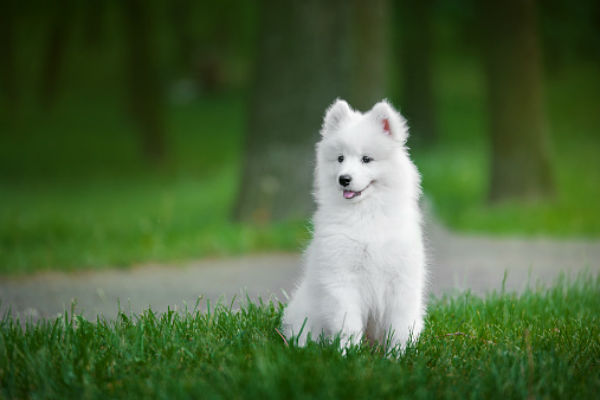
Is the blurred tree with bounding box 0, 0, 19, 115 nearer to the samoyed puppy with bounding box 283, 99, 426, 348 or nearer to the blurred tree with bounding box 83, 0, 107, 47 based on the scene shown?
the blurred tree with bounding box 83, 0, 107, 47

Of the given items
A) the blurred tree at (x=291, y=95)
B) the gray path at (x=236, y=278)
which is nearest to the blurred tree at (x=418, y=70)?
the blurred tree at (x=291, y=95)

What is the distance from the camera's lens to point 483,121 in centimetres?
2884

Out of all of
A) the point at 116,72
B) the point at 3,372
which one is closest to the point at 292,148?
the point at 3,372

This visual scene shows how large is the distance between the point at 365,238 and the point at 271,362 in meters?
0.82

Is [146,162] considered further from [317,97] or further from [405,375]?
[405,375]

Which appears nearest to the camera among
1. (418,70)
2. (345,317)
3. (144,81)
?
(345,317)

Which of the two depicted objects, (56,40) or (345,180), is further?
(56,40)

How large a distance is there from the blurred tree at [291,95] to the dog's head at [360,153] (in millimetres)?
6372

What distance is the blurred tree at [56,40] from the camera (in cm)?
2133

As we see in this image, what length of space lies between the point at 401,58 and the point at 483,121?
680 cm

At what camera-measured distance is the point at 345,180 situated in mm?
3832

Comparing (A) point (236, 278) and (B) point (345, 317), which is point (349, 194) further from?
(A) point (236, 278)

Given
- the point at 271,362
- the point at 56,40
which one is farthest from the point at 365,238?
the point at 56,40

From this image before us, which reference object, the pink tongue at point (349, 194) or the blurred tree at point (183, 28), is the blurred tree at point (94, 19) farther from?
the pink tongue at point (349, 194)
